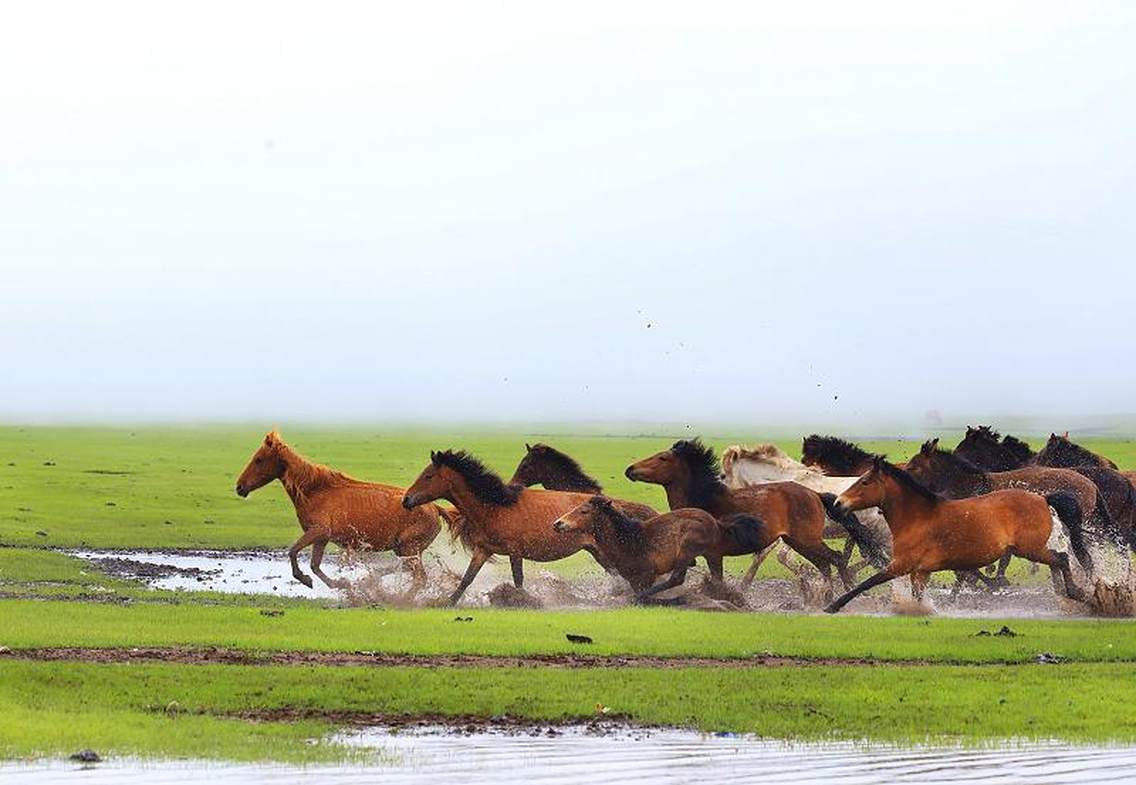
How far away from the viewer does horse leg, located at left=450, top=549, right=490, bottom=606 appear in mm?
20078

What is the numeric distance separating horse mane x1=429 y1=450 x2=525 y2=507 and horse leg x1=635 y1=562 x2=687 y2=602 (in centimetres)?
190

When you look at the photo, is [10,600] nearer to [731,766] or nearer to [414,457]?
[731,766]

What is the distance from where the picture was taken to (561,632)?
16844 mm

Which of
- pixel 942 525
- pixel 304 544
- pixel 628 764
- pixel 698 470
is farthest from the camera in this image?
pixel 304 544

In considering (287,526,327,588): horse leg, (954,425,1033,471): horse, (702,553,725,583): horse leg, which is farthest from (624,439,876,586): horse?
(287,526,327,588): horse leg

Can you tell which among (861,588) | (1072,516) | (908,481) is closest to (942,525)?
(908,481)

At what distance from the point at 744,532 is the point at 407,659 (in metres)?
6.02

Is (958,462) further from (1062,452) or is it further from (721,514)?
(1062,452)

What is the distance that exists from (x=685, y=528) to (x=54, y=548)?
11.4 meters

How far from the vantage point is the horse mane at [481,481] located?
20.8 m

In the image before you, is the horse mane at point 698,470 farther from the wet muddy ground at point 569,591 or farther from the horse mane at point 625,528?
the horse mane at point 625,528

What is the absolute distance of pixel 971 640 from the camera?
16609mm

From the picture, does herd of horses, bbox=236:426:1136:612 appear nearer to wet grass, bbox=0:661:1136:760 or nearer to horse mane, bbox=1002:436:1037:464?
horse mane, bbox=1002:436:1037:464

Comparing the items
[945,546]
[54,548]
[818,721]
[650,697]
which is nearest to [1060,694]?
[818,721]
